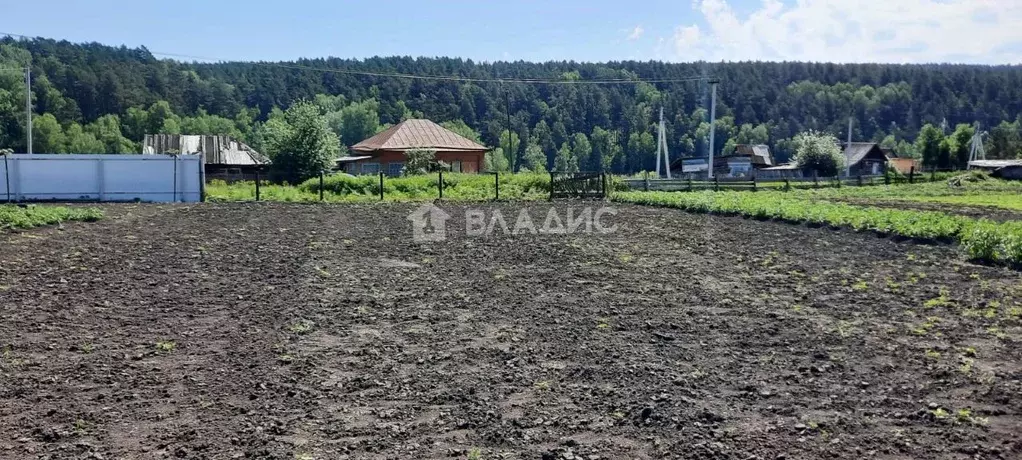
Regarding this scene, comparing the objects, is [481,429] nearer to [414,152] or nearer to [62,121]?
[414,152]

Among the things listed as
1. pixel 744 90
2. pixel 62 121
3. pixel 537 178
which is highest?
pixel 744 90

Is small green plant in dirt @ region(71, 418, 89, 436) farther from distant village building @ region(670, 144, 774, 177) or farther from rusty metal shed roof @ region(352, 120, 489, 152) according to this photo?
distant village building @ region(670, 144, 774, 177)

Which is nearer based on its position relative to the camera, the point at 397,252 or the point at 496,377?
the point at 496,377

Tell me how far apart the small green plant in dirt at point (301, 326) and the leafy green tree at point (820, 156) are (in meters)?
54.7

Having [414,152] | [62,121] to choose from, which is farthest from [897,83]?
[62,121]

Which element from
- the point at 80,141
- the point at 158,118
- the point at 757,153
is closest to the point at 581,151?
the point at 757,153

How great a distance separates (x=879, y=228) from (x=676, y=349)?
10.7m

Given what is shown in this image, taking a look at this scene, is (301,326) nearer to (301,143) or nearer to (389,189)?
(389,189)

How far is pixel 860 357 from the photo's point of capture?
6086 millimetres

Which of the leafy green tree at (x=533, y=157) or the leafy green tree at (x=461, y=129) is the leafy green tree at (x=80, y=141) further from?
the leafy green tree at (x=533, y=157)

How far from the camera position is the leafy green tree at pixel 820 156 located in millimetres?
55281

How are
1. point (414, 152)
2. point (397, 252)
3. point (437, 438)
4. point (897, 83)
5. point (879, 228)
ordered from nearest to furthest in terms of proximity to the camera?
point (437, 438), point (397, 252), point (879, 228), point (414, 152), point (897, 83)

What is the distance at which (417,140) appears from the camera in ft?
A: 162

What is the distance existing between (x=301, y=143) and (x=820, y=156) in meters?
40.8
